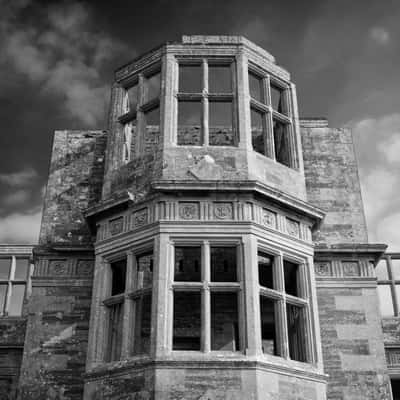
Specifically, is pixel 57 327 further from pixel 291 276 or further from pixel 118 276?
pixel 291 276

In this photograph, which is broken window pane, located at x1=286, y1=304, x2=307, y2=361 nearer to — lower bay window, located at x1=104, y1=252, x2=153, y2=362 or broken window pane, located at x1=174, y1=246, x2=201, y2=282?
broken window pane, located at x1=174, y1=246, x2=201, y2=282

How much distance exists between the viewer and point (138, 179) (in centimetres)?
1347

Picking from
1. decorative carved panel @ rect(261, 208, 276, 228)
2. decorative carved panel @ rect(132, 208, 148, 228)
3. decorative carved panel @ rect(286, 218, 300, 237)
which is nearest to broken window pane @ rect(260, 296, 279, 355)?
decorative carved panel @ rect(286, 218, 300, 237)

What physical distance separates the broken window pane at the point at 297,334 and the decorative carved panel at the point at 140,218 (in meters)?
3.65

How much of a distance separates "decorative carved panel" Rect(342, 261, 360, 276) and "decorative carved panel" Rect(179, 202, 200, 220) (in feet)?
13.2

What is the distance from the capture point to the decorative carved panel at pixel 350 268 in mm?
14117

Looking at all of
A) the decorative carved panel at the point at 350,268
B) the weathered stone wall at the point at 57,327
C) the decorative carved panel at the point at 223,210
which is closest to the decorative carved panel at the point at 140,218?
the decorative carved panel at the point at 223,210

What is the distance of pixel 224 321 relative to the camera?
14742 millimetres

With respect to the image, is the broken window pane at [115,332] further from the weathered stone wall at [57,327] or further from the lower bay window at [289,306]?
the lower bay window at [289,306]

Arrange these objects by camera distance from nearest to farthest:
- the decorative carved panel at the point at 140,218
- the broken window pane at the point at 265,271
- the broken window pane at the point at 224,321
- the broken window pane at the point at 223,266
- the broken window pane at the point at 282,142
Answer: the decorative carved panel at the point at 140,218, the broken window pane at the point at 265,271, the broken window pane at the point at 224,321, the broken window pane at the point at 282,142, the broken window pane at the point at 223,266

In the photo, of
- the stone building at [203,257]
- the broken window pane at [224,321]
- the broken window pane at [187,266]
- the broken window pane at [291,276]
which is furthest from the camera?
the broken window pane at [187,266]

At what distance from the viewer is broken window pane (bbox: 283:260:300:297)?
43.4 ft

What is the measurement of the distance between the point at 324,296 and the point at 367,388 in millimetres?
2163

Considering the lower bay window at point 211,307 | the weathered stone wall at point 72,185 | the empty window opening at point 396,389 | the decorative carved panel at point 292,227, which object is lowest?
the empty window opening at point 396,389
